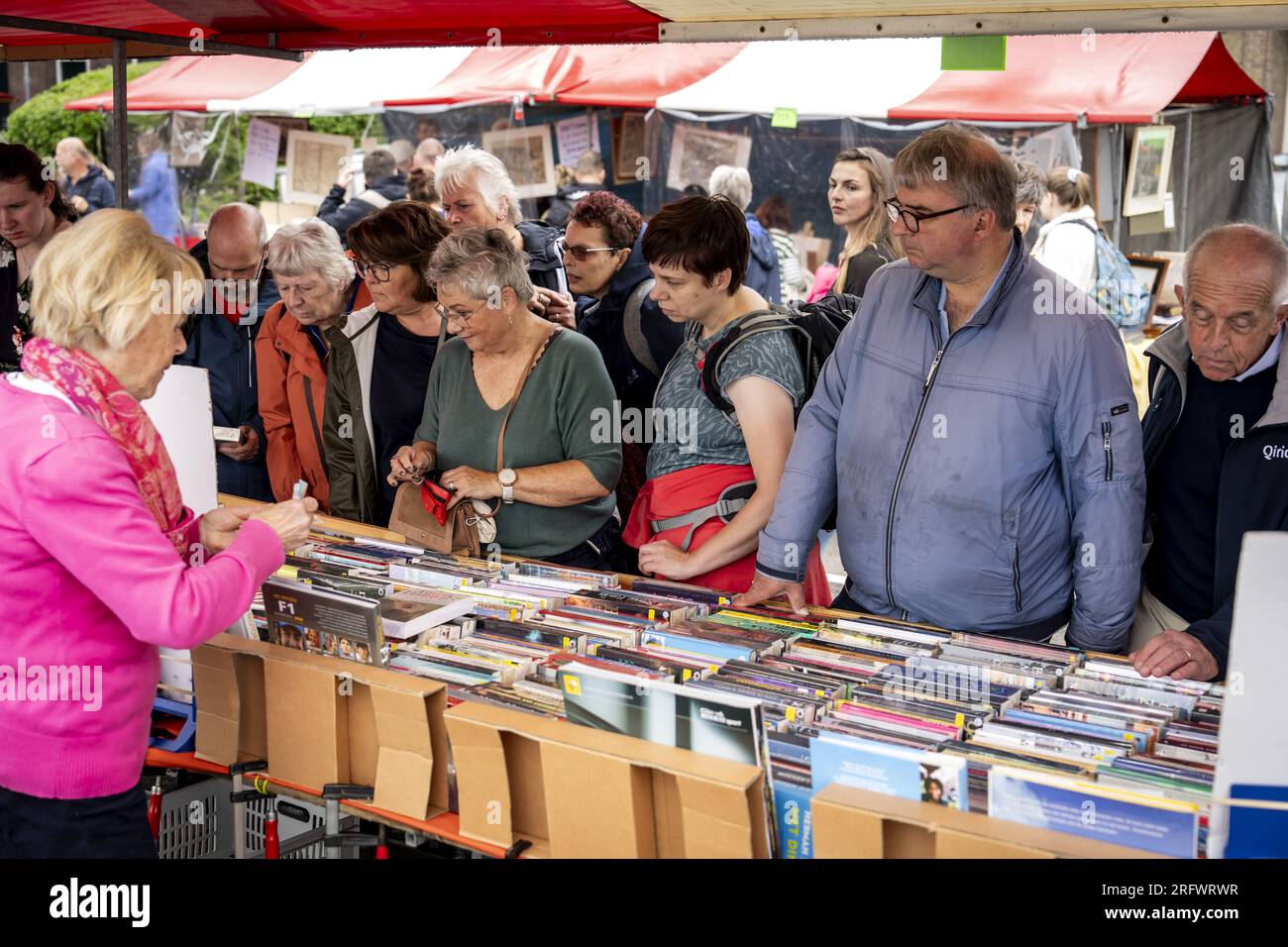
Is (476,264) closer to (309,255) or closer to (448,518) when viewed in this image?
(448,518)

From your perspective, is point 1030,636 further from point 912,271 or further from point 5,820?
point 5,820

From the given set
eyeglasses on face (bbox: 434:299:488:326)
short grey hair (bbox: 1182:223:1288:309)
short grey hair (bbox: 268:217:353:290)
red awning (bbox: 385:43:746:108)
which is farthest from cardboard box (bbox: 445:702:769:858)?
red awning (bbox: 385:43:746:108)

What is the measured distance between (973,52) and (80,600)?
236 centimetres

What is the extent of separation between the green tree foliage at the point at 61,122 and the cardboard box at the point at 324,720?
16.7m

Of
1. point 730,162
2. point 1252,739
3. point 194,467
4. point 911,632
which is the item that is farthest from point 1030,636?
point 730,162

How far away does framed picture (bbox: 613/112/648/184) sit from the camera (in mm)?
10875

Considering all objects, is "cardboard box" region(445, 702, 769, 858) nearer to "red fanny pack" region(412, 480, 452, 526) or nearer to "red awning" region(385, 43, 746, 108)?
"red fanny pack" region(412, 480, 452, 526)

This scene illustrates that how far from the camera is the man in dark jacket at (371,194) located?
28.3 feet

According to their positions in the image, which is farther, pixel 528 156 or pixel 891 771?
pixel 528 156

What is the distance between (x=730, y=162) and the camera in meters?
10.1

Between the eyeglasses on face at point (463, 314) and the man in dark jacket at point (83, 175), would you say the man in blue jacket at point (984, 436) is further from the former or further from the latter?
the man in dark jacket at point (83, 175)

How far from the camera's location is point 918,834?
184cm

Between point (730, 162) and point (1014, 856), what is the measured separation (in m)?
8.85

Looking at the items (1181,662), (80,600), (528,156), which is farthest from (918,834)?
(528,156)
